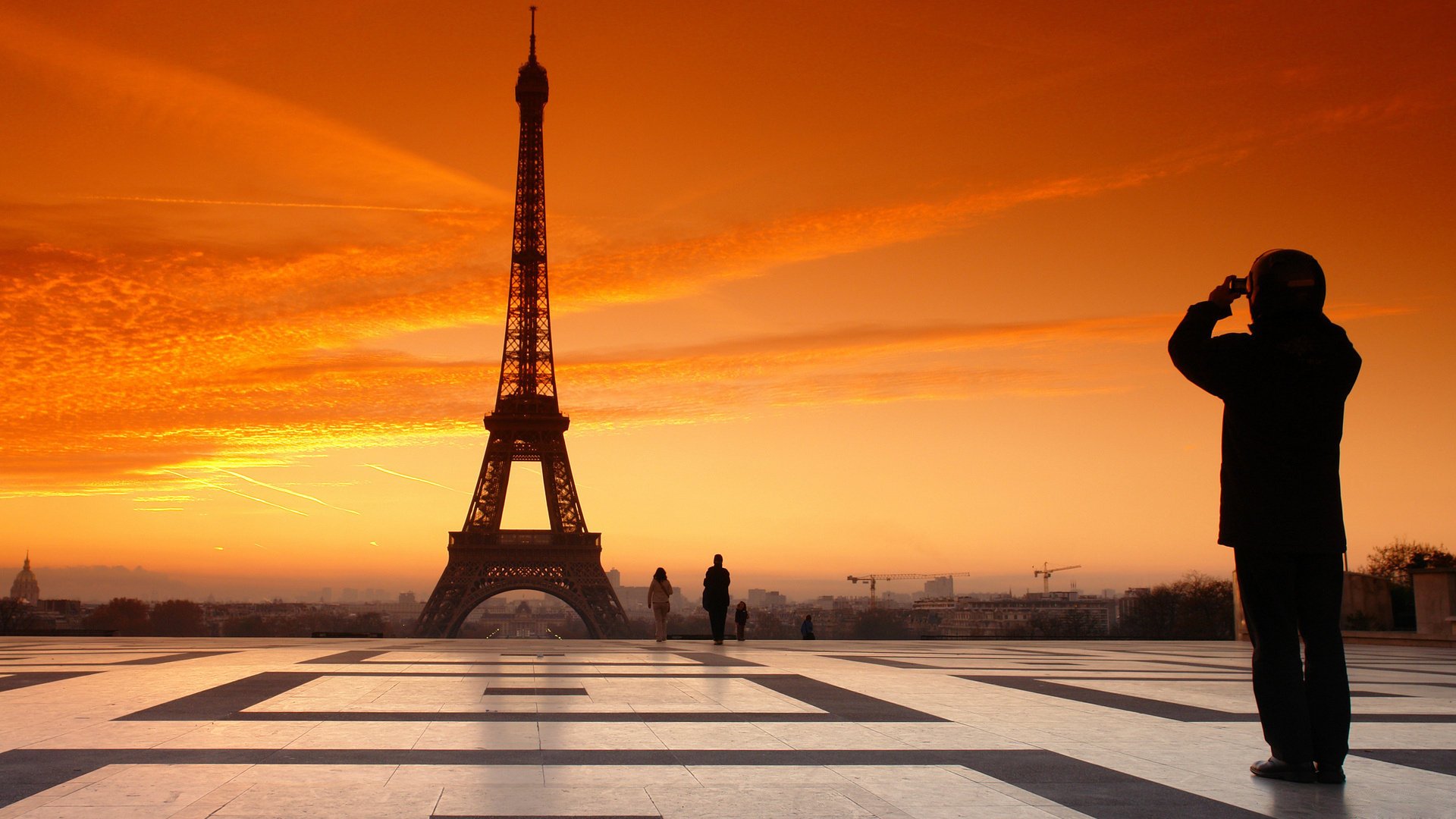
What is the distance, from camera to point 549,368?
58438 mm

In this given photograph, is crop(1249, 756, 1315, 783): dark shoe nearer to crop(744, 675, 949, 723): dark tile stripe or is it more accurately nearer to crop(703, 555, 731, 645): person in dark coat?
crop(744, 675, 949, 723): dark tile stripe

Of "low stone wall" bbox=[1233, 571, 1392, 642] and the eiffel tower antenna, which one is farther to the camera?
the eiffel tower antenna

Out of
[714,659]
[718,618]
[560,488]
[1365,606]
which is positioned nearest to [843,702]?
[714,659]

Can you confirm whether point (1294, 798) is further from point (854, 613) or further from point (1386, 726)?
point (854, 613)

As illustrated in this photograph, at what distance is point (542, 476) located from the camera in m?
57.7

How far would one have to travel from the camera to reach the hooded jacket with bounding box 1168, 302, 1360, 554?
16.7 feet

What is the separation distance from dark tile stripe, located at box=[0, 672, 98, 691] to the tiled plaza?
4cm

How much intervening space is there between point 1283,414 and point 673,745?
3.35 meters

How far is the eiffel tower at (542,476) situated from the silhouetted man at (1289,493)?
159 feet

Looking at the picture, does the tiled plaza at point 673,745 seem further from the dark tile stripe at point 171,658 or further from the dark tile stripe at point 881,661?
the dark tile stripe at point 881,661

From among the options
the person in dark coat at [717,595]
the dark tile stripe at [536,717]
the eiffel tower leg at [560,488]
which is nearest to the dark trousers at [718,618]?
the person in dark coat at [717,595]

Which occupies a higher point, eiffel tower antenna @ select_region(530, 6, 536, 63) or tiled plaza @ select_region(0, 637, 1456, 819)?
eiffel tower antenna @ select_region(530, 6, 536, 63)

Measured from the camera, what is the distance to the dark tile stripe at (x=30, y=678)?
30.3 ft

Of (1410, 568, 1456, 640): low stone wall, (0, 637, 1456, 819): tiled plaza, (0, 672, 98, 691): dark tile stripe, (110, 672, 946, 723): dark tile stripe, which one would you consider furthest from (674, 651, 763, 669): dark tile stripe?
(1410, 568, 1456, 640): low stone wall
